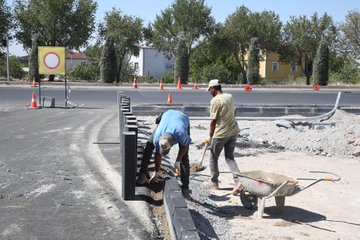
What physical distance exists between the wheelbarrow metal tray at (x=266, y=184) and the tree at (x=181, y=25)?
1861 inches

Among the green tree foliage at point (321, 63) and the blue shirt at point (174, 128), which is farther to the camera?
the green tree foliage at point (321, 63)

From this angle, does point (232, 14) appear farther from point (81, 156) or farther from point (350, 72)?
point (81, 156)

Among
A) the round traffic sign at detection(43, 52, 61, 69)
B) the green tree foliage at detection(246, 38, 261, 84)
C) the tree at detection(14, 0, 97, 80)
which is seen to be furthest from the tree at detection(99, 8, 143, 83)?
the round traffic sign at detection(43, 52, 61, 69)

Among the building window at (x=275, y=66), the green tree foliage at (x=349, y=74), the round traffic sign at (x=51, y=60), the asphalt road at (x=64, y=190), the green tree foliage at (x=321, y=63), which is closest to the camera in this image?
the asphalt road at (x=64, y=190)

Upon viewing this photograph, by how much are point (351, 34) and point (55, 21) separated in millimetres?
31237

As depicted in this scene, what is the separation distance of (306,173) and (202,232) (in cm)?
460

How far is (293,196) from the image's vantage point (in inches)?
303

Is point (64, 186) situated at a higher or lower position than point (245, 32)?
lower

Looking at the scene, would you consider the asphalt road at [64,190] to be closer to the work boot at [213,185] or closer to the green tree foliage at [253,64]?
the work boot at [213,185]

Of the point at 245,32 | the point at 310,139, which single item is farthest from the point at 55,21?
the point at 310,139

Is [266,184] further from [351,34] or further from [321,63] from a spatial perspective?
Answer: [351,34]

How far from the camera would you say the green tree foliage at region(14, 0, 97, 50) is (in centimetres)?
4547

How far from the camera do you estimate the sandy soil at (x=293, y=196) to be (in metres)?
6.01

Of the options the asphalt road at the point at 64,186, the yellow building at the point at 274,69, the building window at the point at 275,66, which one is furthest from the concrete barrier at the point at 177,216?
the building window at the point at 275,66
